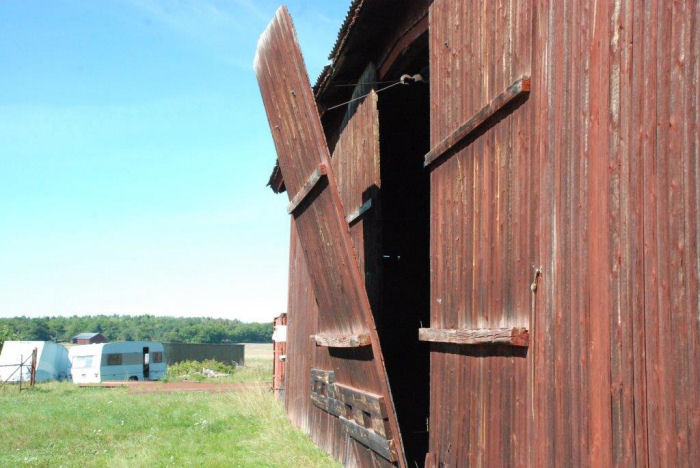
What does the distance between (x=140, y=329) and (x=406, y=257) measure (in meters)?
142

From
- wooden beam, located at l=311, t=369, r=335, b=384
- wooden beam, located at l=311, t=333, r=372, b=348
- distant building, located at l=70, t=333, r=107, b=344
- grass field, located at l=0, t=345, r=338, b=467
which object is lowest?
distant building, located at l=70, t=333, r=107, b=344

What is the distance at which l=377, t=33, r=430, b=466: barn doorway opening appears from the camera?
391 inches

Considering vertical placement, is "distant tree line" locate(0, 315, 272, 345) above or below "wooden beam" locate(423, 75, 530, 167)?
below

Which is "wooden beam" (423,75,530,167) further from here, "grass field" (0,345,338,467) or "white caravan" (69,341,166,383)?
"white caravan" (69,341,166,383)

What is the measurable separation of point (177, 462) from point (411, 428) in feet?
10.8

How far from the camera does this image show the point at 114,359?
124ft

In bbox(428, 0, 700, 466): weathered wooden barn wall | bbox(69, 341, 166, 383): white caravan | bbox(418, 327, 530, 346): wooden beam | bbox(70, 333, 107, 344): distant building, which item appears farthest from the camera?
bbox(70, 333, 107, 344): distant building

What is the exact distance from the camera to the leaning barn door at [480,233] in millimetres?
4582

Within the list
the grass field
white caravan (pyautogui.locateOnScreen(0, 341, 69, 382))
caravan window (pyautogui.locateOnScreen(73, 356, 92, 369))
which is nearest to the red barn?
the grass field

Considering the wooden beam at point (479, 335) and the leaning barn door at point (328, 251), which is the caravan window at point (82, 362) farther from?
the wooden beam at point (479, 335)

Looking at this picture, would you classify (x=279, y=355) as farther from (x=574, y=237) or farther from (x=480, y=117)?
(x=574, y=237)

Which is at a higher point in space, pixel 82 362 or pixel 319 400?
pixel 319 400

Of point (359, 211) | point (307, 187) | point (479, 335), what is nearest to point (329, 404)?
point (359, 211)

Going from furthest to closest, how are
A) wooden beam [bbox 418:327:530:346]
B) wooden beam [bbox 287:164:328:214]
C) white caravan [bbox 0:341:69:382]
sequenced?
white caravan [bbox 0:341:69:382] → wooden beam [bbox 287:164:328:214] → wooden beam [bbox 418:327:530:346]
